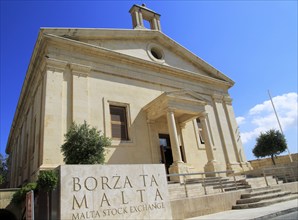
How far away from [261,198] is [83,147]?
26.2ft

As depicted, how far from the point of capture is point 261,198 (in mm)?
10547

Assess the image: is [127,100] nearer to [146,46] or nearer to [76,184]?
[146,46]

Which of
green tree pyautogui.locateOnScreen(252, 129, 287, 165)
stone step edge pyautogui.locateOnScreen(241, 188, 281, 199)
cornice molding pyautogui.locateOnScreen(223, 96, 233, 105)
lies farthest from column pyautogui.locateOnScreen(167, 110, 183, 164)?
green tree pyautogui.locateOnScreen(252, 129, 287, 165)

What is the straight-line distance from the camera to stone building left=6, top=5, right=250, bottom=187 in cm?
1280

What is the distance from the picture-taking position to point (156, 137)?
1555 cm

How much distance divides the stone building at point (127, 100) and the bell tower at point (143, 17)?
10cm

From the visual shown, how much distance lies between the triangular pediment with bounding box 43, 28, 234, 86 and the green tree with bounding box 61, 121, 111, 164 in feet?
23.0

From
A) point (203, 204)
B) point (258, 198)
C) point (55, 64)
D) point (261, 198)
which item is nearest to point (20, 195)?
point (203, 204)

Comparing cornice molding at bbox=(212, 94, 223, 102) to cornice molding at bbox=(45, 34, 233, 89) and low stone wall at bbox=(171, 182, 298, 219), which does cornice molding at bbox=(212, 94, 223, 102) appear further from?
low stone wall at bbox=(171, 182, 298, 219)

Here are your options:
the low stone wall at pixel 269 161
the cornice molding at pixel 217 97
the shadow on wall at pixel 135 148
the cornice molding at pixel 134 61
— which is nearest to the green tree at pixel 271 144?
the low stone wall at pixel 269 161

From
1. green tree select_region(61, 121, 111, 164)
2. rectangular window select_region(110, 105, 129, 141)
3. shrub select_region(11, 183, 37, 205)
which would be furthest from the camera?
rectangular window select_region(110, 105, 129, 141)

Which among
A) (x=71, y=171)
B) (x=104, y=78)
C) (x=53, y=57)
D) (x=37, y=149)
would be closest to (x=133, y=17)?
(x=104, y=78)

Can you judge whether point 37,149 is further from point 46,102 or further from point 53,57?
point 53,57

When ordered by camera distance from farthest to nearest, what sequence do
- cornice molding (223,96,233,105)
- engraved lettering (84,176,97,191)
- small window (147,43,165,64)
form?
1. cornice molding (223,96,233,105)
2. small window (147,43,165,64)
3. engraved lettering (84,176,97,191)
